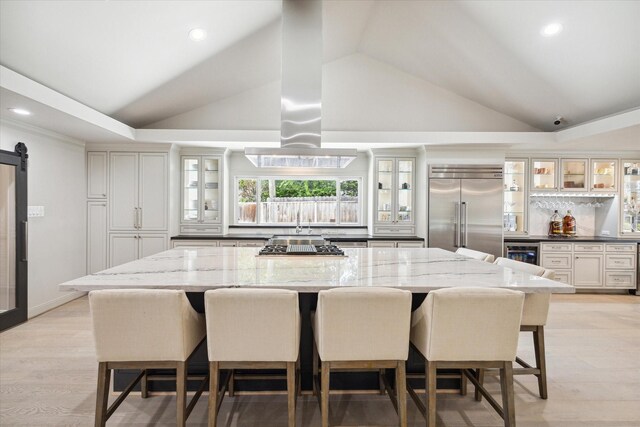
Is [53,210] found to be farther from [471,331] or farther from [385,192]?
[471,331]

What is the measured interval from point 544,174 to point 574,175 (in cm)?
50

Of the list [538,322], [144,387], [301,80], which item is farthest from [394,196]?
[144,387]

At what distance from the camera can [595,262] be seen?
219 inches

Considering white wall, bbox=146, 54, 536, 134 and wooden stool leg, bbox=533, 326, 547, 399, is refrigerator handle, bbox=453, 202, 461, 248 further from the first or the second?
wooden stool leg, bbox=533, 326, 547, 399

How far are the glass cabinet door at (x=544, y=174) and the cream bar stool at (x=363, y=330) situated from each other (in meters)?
5.11

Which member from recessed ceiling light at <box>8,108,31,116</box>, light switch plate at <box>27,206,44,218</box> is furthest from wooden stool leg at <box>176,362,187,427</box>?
light switch plate at <box>27,206,44,218</box>

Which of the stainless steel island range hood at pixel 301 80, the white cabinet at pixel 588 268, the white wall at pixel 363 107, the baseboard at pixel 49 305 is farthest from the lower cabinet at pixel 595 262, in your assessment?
the baseboard at pixel 49 305

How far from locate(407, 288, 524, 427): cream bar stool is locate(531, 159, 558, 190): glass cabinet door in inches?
188

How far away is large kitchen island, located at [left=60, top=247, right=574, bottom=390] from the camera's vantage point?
2020mm

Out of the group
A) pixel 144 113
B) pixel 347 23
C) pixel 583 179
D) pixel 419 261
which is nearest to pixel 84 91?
pixel 144 113

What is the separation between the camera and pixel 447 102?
540 cm

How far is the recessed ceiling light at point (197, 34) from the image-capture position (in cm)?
358

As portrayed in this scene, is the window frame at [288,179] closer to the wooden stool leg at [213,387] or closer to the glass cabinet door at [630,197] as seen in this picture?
the glass cabinet door at [630,197]

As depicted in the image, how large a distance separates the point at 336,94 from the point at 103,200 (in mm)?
3772
